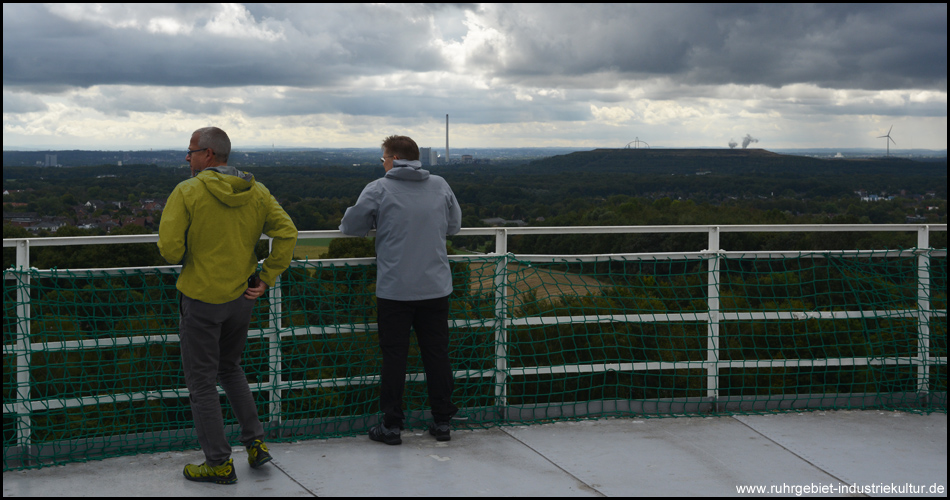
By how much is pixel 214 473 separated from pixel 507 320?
1796mm

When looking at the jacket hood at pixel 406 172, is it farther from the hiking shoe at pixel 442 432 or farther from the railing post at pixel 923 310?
the railing post at pixel 923 310

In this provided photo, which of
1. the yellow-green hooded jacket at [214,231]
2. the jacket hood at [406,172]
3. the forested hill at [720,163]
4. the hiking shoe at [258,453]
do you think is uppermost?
the forested hill at [720,163]

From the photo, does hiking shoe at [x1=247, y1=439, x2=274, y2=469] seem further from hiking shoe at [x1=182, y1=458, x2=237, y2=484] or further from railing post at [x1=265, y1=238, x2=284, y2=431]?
railing post at [x1=265, y1=238, x2=284, y2=431]

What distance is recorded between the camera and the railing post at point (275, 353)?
4297mm

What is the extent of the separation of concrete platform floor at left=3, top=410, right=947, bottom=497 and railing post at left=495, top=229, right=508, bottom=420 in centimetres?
20

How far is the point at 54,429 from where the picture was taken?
13.0 ft

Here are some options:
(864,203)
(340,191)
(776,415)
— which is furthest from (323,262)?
(864,203)

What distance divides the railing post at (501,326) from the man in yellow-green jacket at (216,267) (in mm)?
1386

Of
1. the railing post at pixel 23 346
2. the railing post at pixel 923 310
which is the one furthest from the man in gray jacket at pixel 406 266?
the railing post at pixel 923 310

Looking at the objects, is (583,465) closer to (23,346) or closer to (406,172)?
(406,172)

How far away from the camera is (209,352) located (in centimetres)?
349

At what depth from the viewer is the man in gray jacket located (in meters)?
4.01

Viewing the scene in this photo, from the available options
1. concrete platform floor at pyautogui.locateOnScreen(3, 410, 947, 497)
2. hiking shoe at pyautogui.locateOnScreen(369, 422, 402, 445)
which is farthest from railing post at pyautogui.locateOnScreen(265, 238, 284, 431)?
hiking shoe at pyautogui.locateOnScreen(369, 422, 402, 445)

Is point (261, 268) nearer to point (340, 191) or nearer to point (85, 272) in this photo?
point (85, 272)
